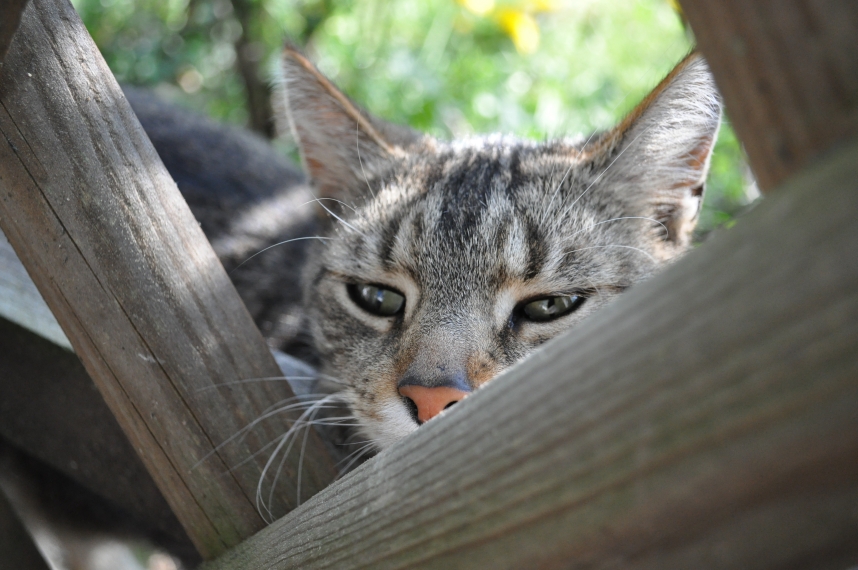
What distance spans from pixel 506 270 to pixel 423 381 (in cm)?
41

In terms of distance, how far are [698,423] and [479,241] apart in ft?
3.86

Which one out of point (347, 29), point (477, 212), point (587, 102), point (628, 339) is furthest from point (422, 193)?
point (347, 29)

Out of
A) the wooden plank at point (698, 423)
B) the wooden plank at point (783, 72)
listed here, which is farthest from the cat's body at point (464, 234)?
the wooden plank at point (783, 72)

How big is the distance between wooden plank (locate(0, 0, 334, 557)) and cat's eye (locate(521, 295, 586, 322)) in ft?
2.50

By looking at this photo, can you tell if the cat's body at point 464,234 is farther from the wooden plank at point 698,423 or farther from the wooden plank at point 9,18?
the wooden plank at point 9,18

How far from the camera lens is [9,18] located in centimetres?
104

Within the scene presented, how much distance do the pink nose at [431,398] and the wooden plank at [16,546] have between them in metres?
1.16

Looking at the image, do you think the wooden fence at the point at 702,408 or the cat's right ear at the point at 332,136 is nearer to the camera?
the wooden fence at the point at 702,408

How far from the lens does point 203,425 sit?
132 cm

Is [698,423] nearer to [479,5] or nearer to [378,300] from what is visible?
[378,300]

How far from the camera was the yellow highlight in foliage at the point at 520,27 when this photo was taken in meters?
4.47

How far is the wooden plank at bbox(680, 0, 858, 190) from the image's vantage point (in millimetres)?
582

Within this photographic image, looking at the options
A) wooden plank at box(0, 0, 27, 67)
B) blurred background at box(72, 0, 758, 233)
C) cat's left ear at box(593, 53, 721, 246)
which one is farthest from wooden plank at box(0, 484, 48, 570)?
blurred background at box(72, 0, 758, 233)

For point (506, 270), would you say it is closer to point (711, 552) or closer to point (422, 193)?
point (422, 193)
